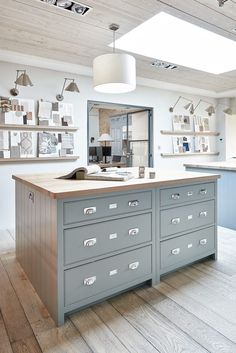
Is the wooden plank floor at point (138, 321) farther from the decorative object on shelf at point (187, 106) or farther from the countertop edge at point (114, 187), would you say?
the decorative object on shelf at point (187, 106)

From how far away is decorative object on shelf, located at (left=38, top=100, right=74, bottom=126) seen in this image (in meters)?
3.98

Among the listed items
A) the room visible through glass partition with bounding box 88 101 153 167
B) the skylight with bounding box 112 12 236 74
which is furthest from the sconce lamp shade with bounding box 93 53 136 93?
the room visible through glass partition with bounding box 88 101 153 167

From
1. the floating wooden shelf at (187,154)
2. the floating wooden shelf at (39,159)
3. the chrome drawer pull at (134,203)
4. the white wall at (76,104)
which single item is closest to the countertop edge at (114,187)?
the chrome drawer pull at (134,203)

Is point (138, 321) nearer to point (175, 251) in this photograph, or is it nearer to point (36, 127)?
point (175, 251)

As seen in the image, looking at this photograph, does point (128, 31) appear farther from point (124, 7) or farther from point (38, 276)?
point (38, 276)

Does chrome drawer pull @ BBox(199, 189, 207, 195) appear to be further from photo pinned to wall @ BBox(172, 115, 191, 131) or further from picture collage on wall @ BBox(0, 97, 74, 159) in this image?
photo pinned to wall @ BBox(172, 115, 191, 131)

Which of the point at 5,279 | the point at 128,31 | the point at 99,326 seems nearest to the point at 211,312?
the point at 99,326

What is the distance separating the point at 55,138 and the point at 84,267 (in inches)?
110

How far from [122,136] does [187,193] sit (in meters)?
5.44

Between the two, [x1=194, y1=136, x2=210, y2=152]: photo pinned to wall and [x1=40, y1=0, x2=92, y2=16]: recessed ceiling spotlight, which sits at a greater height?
[x1=40, y1=0, x2=92, y2=16]: recessed ceiling spotlight

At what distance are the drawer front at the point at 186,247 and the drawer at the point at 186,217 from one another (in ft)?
0.25

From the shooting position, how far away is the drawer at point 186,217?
2.22 m

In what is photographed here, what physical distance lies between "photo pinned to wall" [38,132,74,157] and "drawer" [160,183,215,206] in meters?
2.44

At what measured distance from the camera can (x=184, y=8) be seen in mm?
2549
